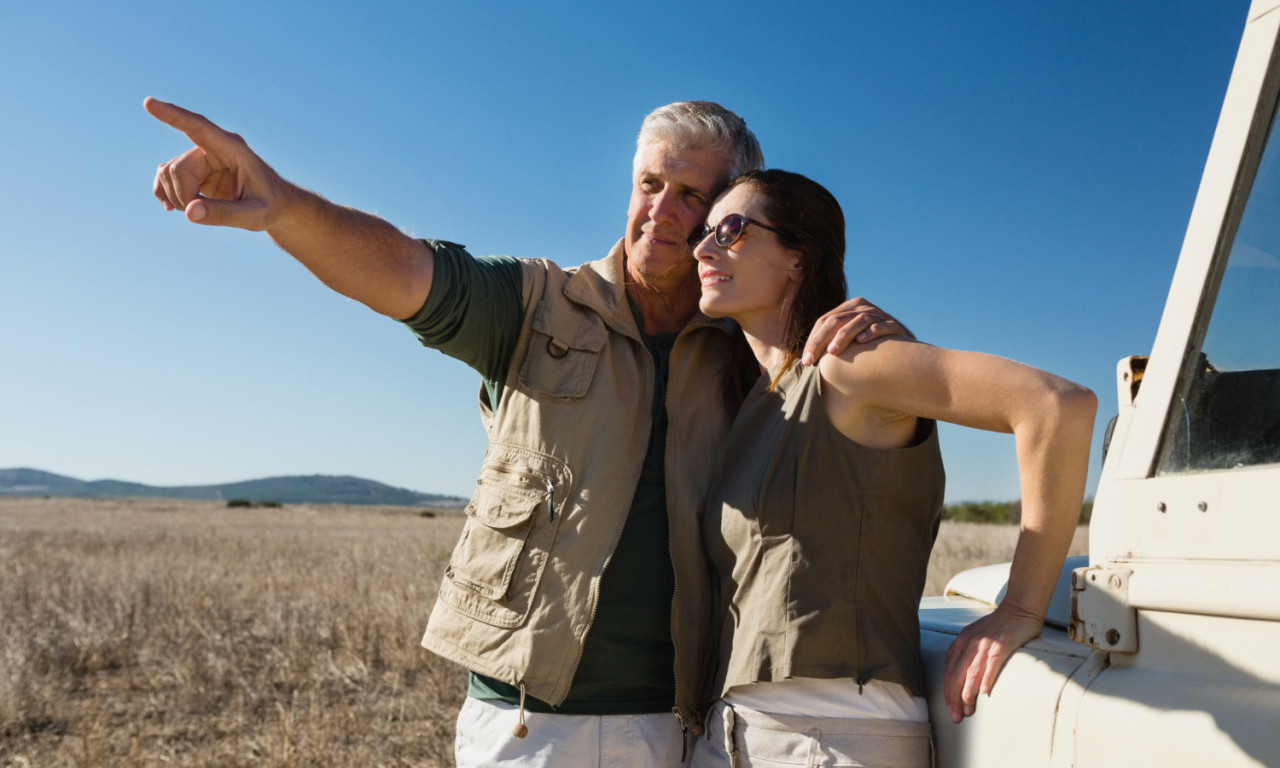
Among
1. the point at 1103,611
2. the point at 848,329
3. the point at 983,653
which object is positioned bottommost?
the point at 983,653

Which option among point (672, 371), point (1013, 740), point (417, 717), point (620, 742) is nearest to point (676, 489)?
point (672, 371)

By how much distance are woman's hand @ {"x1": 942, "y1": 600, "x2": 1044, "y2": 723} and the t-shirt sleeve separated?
1.29 meters

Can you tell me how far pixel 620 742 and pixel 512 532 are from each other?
21.6 inches

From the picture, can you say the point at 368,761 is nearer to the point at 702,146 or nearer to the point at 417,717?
the point at 417,717

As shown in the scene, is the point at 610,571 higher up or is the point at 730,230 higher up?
the point at 730,230

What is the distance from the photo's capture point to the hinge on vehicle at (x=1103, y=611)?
1312 millimetres

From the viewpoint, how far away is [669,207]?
275 cm

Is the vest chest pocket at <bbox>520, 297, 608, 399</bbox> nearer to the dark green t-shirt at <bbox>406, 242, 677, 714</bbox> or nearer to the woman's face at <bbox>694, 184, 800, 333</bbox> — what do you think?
the dark green t-shirt at <bbox>406, 242, 677, 714</bbox>

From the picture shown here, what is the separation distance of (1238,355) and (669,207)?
5.47ft

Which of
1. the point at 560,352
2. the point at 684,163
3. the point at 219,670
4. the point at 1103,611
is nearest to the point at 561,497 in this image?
the point at 560,352

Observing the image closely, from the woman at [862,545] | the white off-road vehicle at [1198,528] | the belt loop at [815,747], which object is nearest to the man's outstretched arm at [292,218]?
the woman at [862,545]

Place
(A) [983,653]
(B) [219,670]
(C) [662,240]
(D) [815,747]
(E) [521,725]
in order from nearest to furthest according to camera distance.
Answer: (A) [983,653] < (D) [815,747] < (E) [521,725] < (C) [662,240] < (B) [219,670]

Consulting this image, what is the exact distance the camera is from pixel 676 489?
2.31m

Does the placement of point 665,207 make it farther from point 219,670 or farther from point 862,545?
point 219,670
